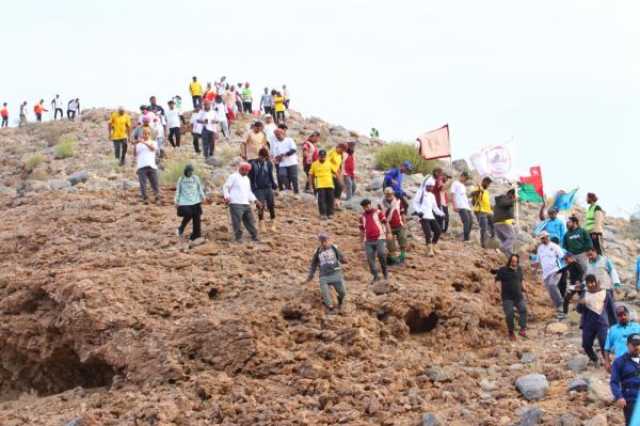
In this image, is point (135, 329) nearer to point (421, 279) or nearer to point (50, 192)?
point (421, 279)

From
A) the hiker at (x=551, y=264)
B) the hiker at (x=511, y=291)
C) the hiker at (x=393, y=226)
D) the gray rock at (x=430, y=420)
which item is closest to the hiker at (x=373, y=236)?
the hiker at (x=393, y=226)

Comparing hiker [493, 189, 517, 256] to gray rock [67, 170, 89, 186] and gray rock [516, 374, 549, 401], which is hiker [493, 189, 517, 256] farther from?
gray rock [67, 170, 89, 186]

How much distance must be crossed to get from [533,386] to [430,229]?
5033 millimetres

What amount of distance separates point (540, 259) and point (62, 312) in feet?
23.4

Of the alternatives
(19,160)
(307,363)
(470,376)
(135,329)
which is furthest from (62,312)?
(19,160)

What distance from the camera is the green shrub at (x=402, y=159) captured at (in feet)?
82.1

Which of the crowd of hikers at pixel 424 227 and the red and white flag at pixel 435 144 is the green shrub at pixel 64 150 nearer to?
the crowd of hikers at pixel 424 227

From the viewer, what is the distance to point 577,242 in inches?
589

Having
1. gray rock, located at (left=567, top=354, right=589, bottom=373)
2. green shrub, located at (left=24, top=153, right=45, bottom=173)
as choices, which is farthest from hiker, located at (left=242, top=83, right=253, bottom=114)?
gray rock, located at (left=567, top=354, right=589, bottom=373)

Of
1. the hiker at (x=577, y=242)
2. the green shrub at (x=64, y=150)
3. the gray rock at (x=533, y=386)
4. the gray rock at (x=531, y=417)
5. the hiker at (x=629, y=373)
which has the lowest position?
the gray rock at (x=531, y=417)

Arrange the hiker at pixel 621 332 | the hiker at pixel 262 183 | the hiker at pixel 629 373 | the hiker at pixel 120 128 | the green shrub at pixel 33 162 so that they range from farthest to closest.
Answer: the green shrub at pixel 33 162, the hiker at pixel 120 128, the hiker at pixel 262 183, the hiker at pixel 621 332, the hiker at pixel 629 373

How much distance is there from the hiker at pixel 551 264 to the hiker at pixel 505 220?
5.95 feet

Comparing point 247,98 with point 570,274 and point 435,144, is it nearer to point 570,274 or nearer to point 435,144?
point 435,144

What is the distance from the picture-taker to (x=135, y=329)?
13180mm
